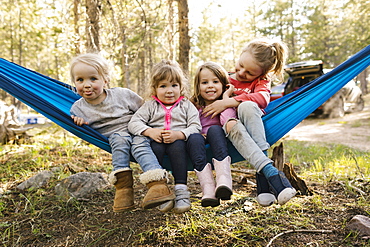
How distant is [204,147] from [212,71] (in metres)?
0.53

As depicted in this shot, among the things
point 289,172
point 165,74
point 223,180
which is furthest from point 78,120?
point 289,172

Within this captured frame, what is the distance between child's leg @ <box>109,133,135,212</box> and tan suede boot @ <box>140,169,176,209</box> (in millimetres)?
153

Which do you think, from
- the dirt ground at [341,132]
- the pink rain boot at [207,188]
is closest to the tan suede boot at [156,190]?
the pink rain boot at [207,188]

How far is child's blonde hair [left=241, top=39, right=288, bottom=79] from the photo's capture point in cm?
162

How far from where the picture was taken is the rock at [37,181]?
7.59 ft

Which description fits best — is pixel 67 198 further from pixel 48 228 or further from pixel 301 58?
pixel 301 58

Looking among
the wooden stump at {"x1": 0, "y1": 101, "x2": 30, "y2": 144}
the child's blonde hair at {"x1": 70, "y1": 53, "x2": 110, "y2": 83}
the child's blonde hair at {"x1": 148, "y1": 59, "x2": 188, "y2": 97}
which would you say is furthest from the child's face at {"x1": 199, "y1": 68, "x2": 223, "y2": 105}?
the wooden stump at {"x1": 0, "y1": 101, "x2": 30, "y2": 144}

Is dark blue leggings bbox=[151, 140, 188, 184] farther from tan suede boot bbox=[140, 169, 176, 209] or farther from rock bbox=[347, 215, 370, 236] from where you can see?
rock bbox=[347, 215, 370, 236]

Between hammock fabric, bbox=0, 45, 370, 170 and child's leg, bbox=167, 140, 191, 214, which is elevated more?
hammock fabric, bbox=0, 45, 370, 170

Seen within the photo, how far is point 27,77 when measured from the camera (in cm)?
186

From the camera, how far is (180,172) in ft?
4.47

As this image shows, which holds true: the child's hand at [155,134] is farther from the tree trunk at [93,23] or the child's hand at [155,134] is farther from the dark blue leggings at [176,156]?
the tree trunk at [93,23]

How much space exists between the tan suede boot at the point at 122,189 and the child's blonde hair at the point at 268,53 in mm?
985

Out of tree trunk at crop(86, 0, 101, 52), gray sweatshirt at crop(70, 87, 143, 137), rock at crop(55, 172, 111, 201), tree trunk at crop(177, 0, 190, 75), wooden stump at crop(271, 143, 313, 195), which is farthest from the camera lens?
tree trunk at crop(177, 0, 190, 75)
